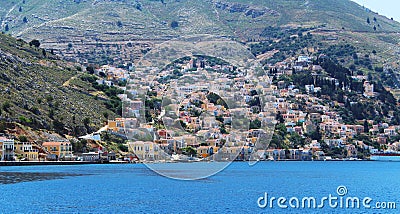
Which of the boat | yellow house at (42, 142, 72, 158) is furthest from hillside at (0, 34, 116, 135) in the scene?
the boat

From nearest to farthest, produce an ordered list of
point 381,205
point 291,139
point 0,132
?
point 381,205 → point 0,132 → point 291,139

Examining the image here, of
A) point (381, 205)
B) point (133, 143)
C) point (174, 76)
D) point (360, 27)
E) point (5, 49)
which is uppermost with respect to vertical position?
point (360, 27)

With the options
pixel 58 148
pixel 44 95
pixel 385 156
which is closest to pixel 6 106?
pixel 58 148

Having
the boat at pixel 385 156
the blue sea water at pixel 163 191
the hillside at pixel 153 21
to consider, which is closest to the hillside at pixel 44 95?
the blue sea water at pixel 163 191

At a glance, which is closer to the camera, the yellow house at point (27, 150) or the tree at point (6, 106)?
the yellow house at point (27, 150)

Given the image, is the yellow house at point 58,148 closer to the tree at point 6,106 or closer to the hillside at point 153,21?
the tree at point 6,106

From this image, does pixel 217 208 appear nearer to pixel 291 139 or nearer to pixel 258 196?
pixel 258 196

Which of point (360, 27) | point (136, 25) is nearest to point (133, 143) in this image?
point (136, 25)

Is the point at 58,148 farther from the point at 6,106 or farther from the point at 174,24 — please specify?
the point at 174,24
